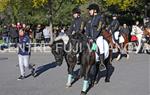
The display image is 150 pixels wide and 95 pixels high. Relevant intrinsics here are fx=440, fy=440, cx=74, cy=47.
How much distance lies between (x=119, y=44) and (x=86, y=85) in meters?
10.5

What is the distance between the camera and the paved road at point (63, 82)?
39.6 ft

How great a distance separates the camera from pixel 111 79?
46.9 feet

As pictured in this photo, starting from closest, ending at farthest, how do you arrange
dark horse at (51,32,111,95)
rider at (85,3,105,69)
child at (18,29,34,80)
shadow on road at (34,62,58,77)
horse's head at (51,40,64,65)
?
1. dark horse at (51,32,111,95)
2. rider at (85,3,105,69)
3. horse's head at (51,40,64,65)
4. child at (18,29,34,80)
5. shadow on road at (34,62,58,77)

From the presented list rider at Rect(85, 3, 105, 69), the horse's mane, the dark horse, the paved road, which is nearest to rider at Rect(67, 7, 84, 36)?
rider at Rect(85, 3, 105, 69)

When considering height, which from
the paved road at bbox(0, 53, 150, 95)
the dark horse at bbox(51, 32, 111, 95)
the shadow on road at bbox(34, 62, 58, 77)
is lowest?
the paved road at bbox(0, 53, 150, 95)

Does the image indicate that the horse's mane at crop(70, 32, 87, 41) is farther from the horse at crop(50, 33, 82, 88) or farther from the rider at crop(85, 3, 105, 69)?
the rider at crop(85, 3, 105, 69)

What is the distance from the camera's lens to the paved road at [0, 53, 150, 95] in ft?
39.6

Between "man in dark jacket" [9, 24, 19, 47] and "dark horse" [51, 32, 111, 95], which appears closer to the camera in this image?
"dark horse" [51, 32, 111, 95]

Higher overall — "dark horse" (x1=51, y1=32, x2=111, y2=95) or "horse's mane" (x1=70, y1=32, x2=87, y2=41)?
"horse's mane" (x1=70, y1=32, x2=87, y2=41)

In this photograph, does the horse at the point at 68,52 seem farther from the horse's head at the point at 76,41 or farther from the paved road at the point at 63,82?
the paved road at the point at 63,82

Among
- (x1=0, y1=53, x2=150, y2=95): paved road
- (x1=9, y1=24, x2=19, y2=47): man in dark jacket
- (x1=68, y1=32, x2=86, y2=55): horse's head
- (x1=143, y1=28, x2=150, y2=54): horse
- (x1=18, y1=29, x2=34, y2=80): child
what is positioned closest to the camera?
(x1=68, y1=32, x2=86, y2=55): horse's head

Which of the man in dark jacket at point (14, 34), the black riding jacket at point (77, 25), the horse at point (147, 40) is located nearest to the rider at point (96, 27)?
the black riding jacket at point (77, 25)

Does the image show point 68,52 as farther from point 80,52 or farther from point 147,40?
point 147,40

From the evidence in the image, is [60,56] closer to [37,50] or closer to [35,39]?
[37,50]
